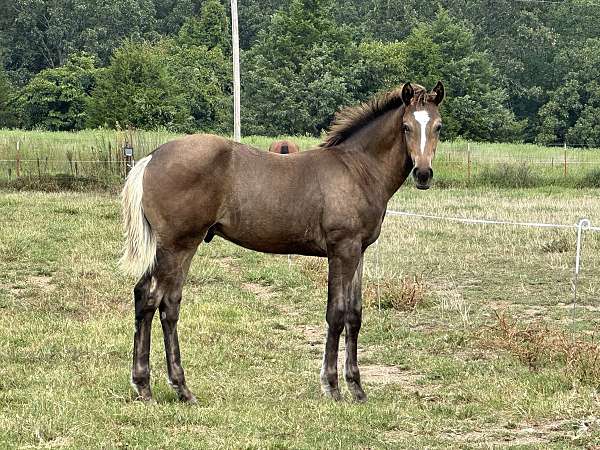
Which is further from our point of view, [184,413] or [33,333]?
[33,333]

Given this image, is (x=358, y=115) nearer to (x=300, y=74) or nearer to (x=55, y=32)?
(x=300, y=74)

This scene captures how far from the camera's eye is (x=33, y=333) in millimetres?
9266

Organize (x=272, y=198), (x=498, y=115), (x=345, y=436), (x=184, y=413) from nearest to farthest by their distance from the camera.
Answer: (x=345, y=436), (x=184, y=413), (x=272, y=198), (x=498, y=115)

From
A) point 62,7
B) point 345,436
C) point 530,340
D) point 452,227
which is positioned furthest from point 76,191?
point 62,7

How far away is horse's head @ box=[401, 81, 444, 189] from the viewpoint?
700 cm

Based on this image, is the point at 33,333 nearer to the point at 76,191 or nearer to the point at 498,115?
the point at 76,191

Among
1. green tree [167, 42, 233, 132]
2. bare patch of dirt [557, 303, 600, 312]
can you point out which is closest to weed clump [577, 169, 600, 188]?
bare patch of dirt [557, 303, 600, 312]

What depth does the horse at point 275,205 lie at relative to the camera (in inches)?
278

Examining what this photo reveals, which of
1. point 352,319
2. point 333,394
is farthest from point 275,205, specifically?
point 333,394

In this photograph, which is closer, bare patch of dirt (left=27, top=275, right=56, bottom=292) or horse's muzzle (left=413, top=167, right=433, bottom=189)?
horse's muzzle (left=413, top=167, right=433, bottom=189)

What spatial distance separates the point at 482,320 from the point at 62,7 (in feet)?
183

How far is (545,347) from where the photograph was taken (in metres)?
8.32

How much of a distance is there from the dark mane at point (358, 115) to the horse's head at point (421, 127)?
0.26m

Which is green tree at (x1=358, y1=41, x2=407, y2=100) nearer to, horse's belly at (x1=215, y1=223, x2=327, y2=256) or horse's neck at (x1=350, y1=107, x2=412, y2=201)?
horse's neck at (x1=350, y1=107, x2=412, y2=201)
